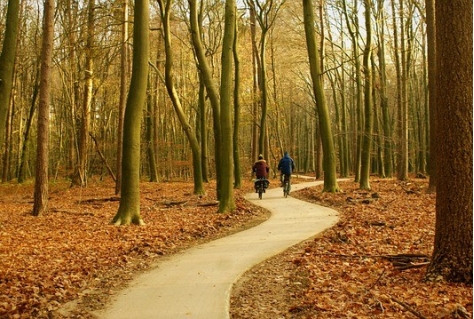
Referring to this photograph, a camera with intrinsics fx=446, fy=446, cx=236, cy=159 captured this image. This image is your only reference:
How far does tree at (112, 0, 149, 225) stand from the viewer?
39.1ft

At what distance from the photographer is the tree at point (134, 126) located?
11.9 m

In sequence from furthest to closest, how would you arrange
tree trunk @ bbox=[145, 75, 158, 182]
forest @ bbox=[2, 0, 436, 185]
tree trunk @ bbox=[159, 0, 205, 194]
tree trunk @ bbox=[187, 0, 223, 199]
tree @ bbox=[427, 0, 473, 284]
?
1. tree trunk @ bbox=[145, 75, 158, 182]
2. forest @ bbox=[2, 0, 436, 185]
3. tree trunk @ bbox=[159, 0, 205, 194]
4. tree trunk @ bbox=[187, 0, 223, 199]
5. tree @ bbox=[427, 0, 473, 284]

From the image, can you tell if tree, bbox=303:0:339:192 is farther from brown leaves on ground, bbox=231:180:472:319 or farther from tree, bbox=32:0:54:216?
tree, bbox=32:0:54:216

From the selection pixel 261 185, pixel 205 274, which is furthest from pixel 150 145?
pixel 205 274

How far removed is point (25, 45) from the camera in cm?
2872

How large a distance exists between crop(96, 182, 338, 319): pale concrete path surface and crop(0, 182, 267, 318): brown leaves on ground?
427mm

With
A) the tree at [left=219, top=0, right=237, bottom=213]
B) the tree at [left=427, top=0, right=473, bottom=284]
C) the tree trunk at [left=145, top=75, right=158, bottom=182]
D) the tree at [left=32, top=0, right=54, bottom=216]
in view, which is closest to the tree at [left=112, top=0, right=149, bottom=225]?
the tree at [left=219, top=0, right=237, bottom=213]

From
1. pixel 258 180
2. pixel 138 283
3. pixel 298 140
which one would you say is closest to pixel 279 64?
pixel 258 180

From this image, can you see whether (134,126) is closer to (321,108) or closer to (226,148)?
(226,148)

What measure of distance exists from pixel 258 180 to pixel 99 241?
32.8 feet

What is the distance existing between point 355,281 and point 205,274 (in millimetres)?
2365

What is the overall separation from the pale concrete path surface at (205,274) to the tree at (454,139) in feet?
9.98

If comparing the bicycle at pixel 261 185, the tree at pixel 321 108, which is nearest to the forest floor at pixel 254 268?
the bicycle at pixel 261 185

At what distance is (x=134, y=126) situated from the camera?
12.0 meters
